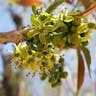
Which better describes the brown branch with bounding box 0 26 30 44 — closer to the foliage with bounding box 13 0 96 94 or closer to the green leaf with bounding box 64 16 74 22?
the foliage with bounding box 13 0 96 94

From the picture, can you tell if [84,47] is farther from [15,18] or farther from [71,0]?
[15,18]

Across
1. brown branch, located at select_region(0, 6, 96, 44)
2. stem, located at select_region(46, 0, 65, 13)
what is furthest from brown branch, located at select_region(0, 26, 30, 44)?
stem, located at select_region(46, 0, 65, 13)

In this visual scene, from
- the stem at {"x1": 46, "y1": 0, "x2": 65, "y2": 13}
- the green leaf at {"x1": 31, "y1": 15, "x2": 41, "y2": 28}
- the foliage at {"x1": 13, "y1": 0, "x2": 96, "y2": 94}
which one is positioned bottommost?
the foliage at {"x1": 13, "y1": 0, "x2": 96, "y2": 94}

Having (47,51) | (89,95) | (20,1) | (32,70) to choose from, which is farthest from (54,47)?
(89,95)

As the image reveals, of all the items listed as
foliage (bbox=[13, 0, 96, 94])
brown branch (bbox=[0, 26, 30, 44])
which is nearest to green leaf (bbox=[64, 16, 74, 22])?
foliage (bbox=[13, 0, 96, 94])

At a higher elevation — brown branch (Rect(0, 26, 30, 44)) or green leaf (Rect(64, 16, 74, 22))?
green leaf (Rect(64, 16, 74, 22))

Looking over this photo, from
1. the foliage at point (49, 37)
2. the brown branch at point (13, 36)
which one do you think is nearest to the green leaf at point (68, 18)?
the foliage at point (49, 37)

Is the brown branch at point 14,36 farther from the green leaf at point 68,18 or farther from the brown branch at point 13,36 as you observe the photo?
the green leaf at point 68,18

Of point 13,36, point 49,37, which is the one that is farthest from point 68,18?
point 13,36

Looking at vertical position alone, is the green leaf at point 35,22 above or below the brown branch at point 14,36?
above
